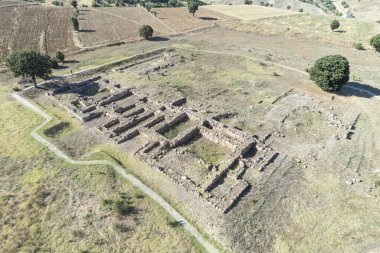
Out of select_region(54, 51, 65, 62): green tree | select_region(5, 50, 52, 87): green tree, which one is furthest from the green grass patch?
select_region(54, 51, 65, 62): green tree

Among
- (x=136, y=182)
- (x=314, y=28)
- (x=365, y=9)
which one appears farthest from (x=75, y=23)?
(x=365, y=9)

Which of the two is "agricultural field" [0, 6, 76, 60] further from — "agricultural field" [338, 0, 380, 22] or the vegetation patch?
"agricultural field" [338, 0, 380, 22]

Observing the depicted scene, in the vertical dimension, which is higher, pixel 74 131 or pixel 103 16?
pixel 103 16

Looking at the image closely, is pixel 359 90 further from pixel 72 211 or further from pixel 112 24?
pixel 112 24

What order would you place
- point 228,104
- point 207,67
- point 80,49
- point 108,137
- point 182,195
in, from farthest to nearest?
point 80,49 < point 207,67 < point 228,104 < point 108,137 < point 182,195

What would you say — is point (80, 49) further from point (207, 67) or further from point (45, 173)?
point (45, 173)

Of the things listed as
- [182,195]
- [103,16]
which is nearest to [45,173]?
[182,195]

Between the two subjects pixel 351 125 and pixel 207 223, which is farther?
pixel 351 125
